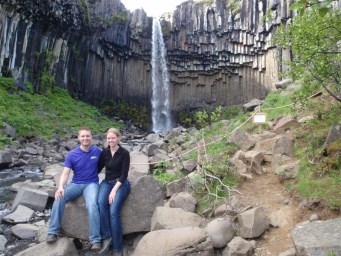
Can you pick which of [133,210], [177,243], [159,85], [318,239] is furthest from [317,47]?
[159,85]

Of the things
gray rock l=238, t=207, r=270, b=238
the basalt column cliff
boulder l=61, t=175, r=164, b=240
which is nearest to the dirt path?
gray rock l=238, t=207, r=270, b=238

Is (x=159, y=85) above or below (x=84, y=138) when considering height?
above

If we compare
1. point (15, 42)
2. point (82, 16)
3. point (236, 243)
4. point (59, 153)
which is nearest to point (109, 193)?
point (236, 243)

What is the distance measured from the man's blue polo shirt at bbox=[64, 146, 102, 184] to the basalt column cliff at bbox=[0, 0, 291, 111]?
69.2 feet

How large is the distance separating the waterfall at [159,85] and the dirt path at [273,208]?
1101 inches

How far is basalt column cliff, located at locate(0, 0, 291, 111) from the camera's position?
26402 mm

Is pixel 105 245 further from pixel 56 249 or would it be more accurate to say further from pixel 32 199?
pixel 32 199

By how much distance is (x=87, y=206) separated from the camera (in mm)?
4918

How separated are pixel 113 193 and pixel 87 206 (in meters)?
0.40

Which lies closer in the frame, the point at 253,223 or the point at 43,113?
the point at 253,223

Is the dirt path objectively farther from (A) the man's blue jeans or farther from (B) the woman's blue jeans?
(A) the man's blue jeans

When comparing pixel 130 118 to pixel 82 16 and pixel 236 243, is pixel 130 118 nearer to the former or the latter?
pixel 82 16

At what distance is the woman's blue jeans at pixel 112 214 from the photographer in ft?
16.2

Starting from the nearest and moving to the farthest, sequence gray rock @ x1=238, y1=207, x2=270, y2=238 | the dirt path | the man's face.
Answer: the dirt path → gray rock @ x1=238, y1=207, x2=270, y2=238 → the man's face
